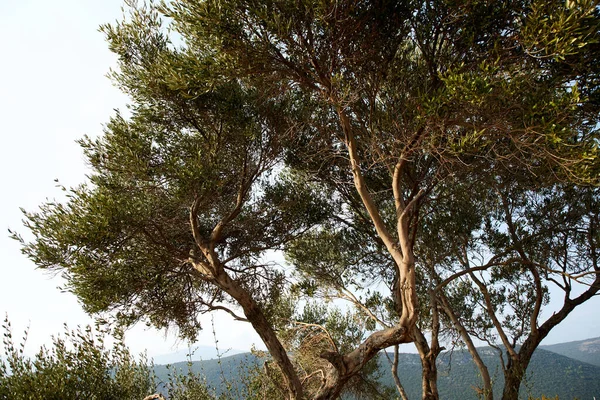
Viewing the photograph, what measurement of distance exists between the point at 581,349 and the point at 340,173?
3033 cm

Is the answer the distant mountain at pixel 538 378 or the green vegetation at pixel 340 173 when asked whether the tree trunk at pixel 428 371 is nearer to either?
the green vegetation at pixel 340 173

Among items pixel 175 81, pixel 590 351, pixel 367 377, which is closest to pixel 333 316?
pixel 367 377

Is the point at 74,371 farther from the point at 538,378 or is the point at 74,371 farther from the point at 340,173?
the point at 538,378

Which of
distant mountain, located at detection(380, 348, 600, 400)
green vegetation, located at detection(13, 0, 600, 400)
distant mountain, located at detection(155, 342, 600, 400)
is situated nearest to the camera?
green vegetation, located at detection(13, 0, 600, 400)

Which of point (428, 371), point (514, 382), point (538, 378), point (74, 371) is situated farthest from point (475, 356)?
point (538, 378)

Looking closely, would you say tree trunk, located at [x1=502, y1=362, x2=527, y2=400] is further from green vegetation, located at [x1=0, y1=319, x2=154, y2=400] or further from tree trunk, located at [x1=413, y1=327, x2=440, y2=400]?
green vegetation, located at [x1=0, y1=319, x2=154, y2=400]

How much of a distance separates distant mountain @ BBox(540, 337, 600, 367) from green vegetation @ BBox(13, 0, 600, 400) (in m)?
21.8

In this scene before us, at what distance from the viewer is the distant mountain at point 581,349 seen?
27.0 metres

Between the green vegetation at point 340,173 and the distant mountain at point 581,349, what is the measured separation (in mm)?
21835

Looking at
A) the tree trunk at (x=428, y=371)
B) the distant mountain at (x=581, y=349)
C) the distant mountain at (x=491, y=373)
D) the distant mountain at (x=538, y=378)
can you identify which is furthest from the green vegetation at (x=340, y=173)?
the distant mountain at (x=581, y=349)

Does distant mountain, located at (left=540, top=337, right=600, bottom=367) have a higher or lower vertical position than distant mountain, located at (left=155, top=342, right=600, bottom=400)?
lower

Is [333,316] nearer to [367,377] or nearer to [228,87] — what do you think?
[367,377]

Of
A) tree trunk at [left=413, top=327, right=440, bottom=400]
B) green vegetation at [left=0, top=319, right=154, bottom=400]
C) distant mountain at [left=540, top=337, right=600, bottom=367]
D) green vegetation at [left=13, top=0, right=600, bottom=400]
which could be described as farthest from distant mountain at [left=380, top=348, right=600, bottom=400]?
green vegetation at [left=0, top=319, right=154, bottom=400]

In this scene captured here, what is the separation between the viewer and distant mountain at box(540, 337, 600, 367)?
88.7 ft
